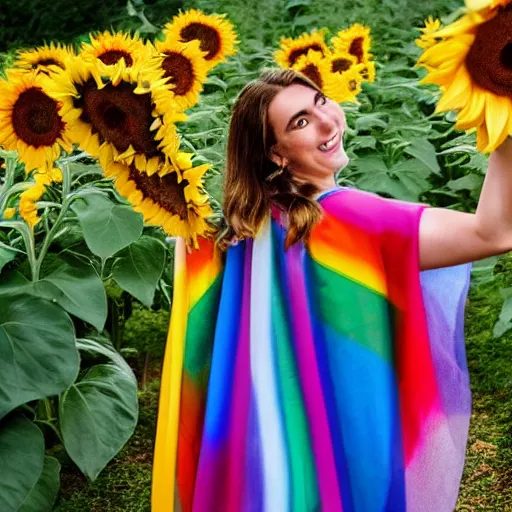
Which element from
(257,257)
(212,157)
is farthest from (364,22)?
(257,257)

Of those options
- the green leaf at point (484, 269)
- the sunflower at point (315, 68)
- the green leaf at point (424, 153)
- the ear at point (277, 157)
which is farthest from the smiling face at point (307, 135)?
the green leaf at point (424, 153)

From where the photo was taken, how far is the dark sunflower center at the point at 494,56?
1.15 metres

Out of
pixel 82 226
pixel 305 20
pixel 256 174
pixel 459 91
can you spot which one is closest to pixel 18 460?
pixel 82 226

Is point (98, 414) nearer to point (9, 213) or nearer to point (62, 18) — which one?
point (9, 213)

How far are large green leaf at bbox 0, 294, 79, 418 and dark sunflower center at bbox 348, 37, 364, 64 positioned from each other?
1258 millimetres

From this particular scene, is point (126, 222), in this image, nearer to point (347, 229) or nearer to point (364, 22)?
point (347, 229)

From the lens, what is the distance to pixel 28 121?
187 centimetres

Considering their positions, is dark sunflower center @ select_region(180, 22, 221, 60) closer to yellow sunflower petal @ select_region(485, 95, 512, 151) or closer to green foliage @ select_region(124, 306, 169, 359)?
green foliage @ select_region(124, 306, 169, 359)

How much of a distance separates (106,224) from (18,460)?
48cm

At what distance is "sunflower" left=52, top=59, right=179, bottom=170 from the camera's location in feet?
5.03

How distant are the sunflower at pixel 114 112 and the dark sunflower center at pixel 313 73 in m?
0.79

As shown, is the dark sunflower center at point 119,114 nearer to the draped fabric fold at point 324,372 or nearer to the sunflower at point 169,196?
the sunflower at point 169,196

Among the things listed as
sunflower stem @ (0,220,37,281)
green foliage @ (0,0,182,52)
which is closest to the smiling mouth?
sunflower stem @ (0,220,37,281)

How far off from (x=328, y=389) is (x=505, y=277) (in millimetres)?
1132
